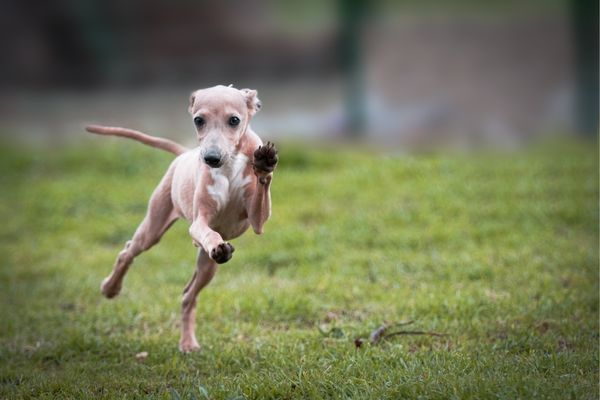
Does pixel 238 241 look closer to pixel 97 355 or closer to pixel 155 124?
pixel 97 355

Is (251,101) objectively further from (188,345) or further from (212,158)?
(188,345)

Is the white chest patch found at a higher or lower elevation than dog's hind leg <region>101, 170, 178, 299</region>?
higher

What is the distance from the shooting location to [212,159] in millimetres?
4281

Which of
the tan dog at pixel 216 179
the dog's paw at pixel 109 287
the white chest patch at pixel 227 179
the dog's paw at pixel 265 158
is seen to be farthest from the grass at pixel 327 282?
the dog's paw at pixel 265 158

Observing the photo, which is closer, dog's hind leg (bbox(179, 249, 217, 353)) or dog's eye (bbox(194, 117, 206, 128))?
dog's eye (bbox(194, 117, 206, 128))

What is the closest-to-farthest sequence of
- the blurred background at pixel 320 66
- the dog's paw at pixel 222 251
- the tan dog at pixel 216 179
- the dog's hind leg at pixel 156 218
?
1. the dog's paw at pixel 222 251
2. the tan dog at pixel 216 179
3. the dog's hind leg at pixel 156 218
4. the blurred background at pixel 320 66

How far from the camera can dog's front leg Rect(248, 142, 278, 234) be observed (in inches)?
171

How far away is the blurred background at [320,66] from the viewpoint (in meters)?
12.1

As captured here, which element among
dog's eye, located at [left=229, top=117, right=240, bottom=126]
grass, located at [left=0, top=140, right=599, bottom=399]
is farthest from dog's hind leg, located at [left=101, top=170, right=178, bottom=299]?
dog's eye, located at [left=229, top=117, right=240, bottom=126]

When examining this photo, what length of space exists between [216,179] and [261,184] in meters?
0.28

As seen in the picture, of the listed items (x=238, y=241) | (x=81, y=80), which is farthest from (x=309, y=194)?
(x=81, y=80)

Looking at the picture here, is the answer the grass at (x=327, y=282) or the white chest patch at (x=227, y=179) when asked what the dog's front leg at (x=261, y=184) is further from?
the grass at (x=327, y=282)

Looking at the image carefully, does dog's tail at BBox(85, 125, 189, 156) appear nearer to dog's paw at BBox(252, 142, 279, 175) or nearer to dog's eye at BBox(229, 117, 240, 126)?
dog's eye at BBox(229, 117, 240, 126)

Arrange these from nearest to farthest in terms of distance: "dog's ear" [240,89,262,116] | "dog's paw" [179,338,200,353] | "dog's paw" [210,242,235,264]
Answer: "dog's paw" [210,242,235,264] < "dog's ear" [240,89,262,116] < "dog's paw" [179,338,200,353]
